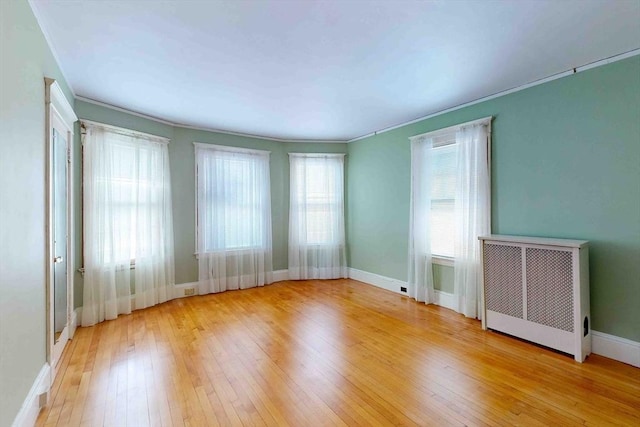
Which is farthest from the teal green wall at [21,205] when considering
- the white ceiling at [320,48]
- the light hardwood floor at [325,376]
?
the light hardwood floor at [325,376]

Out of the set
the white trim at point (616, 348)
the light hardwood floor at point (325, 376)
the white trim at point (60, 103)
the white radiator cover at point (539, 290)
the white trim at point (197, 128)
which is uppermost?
the white trim at point (197, 128)

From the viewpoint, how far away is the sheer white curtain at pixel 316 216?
5.62 m

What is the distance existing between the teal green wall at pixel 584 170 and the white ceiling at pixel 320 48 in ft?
0.86

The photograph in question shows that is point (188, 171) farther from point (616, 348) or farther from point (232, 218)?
point (616, 348)

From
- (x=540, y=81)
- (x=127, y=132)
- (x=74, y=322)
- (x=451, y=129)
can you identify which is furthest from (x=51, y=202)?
(x=540, y=81)

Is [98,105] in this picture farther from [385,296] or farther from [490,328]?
[490,328]

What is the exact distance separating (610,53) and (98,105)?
216 inches

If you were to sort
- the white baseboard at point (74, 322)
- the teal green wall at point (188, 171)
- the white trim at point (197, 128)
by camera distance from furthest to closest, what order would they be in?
the teal green wall at point (188, 171)
the white trim at point (197, 128)
the white baseboard at point (74, 322)

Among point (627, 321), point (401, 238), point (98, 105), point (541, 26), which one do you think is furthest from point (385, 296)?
point (98, 105)

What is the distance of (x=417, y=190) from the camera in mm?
4348

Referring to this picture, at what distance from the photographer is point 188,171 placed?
185 inches

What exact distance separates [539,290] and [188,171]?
4.86 metres

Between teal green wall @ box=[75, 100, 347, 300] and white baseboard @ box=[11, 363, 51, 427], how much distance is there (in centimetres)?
165

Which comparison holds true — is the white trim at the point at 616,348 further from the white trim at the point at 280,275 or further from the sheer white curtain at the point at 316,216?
Result: the white trim at the point at 280,275
